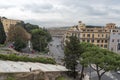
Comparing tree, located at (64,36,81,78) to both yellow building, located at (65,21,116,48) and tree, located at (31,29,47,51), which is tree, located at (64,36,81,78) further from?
yellow building, located at (65,21,116,48)

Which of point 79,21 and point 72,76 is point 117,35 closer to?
point 79,21

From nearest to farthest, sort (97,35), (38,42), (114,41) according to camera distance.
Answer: (38,42)
(97,35)
(114,41)

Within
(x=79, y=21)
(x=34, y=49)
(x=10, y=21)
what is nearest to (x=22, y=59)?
(x=34, y=49)

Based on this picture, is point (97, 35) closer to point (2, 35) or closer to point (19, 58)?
point (2, 35)

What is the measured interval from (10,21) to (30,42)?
30.7 m

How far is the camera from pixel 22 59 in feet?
Answer: 156

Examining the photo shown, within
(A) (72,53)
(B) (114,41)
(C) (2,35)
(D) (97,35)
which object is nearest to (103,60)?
(A) (72,53)

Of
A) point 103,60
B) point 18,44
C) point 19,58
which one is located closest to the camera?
point 103,60

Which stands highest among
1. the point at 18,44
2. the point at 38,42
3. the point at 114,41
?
the point at 18,44

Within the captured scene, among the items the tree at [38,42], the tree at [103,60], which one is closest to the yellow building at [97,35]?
the tree at [38,42]

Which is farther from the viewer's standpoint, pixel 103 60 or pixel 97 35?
pixel 97 35

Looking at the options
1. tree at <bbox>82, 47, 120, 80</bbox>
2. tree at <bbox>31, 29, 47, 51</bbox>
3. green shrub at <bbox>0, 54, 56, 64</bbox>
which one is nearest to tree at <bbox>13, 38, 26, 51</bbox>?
tree at <bbox>31, 29, 47, 51</bbox>

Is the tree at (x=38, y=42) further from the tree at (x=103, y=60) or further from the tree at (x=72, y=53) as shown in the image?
the tree at (x=103, y=60)

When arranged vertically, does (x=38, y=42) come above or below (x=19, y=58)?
below
